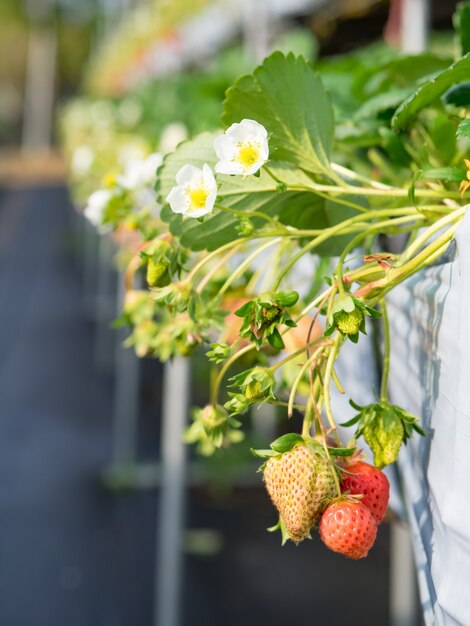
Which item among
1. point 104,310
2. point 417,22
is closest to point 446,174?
point 417,22

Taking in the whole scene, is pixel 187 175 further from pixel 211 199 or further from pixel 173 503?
pixel 173 503

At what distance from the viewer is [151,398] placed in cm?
373

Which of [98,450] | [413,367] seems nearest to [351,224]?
[413,367]

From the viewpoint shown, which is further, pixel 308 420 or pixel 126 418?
pixel 126 418

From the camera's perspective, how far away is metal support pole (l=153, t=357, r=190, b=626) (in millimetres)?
1739

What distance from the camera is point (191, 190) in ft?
1.38

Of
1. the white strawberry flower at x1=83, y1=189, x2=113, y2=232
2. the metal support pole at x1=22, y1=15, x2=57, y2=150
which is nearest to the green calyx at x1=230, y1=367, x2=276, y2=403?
the white strawberry flower at x1=83, y1=189, x2=113, y2=232

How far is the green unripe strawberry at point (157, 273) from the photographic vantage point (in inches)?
18.5

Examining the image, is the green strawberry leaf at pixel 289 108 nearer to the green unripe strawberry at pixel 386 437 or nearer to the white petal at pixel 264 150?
the white petal at pixel 264 150

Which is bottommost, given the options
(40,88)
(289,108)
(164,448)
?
(164,448)

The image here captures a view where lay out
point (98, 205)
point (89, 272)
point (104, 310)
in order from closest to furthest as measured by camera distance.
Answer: point (98, 205) → point (104, 310) → point (89, 272)

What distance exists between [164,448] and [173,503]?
172 mm

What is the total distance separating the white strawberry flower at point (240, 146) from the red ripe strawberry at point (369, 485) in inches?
6.1

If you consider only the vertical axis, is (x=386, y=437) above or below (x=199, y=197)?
below
